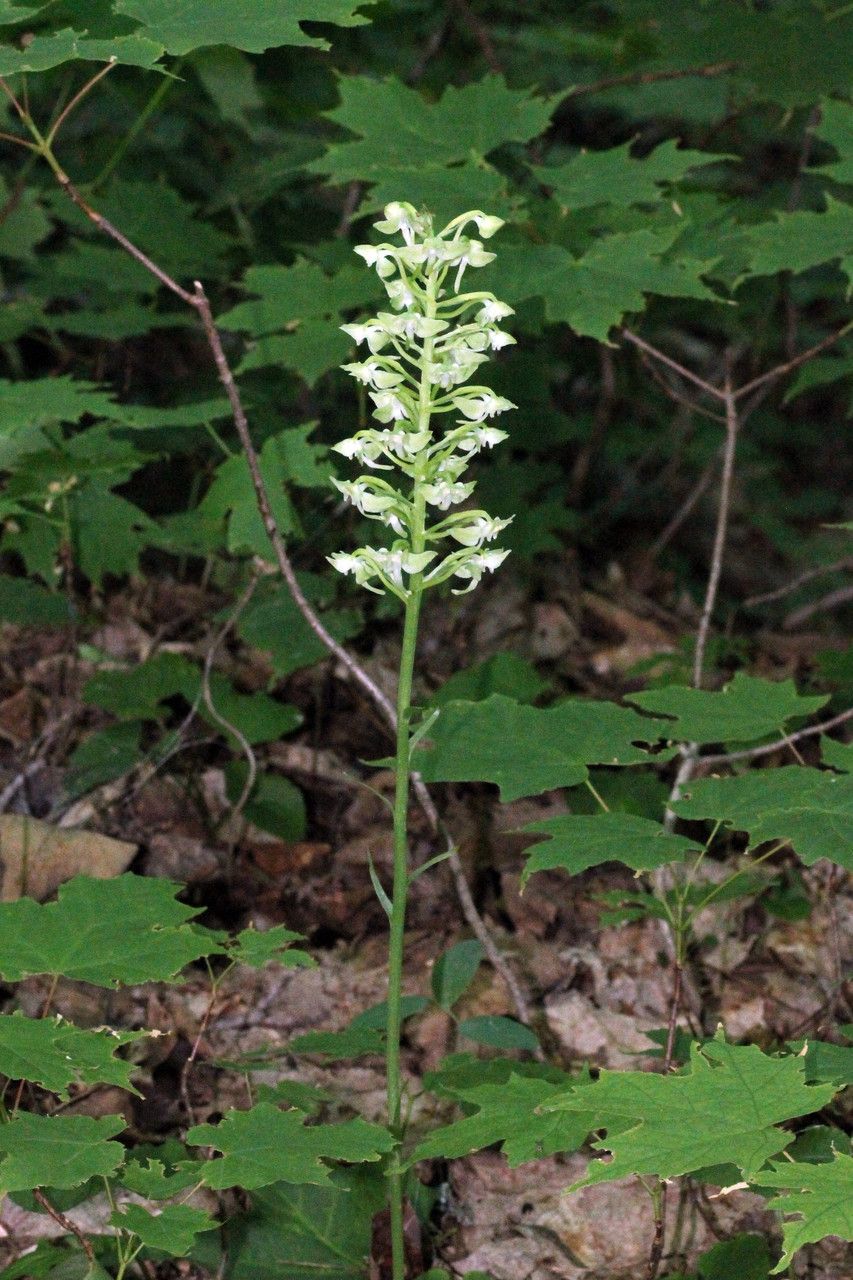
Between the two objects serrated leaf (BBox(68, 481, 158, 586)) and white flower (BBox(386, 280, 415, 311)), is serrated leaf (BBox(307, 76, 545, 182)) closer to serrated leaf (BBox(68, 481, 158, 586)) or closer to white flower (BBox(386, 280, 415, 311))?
serrated leaf (BBox(68, 481, 158, 586))

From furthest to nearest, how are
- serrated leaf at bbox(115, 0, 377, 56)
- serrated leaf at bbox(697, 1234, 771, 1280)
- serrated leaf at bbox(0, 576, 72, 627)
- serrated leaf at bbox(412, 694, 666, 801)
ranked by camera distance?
serrated leaf at bbox(0, 576, 72, 627) → serrated leaf at bbox(115, 0, 377, 56) → serrated leaf at bbox(412, 694, 666, 801) → serrated leaf at bbox(697, 1234, 771, 1280)

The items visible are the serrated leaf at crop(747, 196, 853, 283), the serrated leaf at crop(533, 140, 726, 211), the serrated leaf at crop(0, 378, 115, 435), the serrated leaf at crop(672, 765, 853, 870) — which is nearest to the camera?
the serrated leaf at crop(672, 765, 853, 870)

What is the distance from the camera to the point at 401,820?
238 cm

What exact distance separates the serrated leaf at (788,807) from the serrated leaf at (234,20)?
1753 millimetres

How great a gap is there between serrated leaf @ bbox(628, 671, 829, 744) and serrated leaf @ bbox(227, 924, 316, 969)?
2.92ft

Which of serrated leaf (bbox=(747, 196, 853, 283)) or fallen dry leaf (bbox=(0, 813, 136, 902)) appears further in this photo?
serrated leaf (bbox=(747, 196, 853, 283))

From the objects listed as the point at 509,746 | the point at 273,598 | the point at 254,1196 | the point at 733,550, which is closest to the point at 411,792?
the point at 273,598

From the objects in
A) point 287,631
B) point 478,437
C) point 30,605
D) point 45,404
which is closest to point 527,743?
point 478,437

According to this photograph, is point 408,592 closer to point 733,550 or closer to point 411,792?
point 411,792

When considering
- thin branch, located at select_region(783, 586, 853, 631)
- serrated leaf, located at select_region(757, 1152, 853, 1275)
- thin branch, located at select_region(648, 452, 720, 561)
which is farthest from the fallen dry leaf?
thin branch, located at select_region(783, 586, 853, 631)

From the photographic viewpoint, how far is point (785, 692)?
9.77ft

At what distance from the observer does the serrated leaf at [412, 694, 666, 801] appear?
2.64 metres

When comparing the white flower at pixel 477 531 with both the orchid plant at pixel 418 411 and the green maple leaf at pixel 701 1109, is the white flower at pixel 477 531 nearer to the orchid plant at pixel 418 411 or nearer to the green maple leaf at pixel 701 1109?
the orchid plant at pixel 418 411

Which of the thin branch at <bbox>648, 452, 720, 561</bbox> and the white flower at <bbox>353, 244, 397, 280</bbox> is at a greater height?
the white flower at <bbox>353, 244, 397, 280</bbox>
